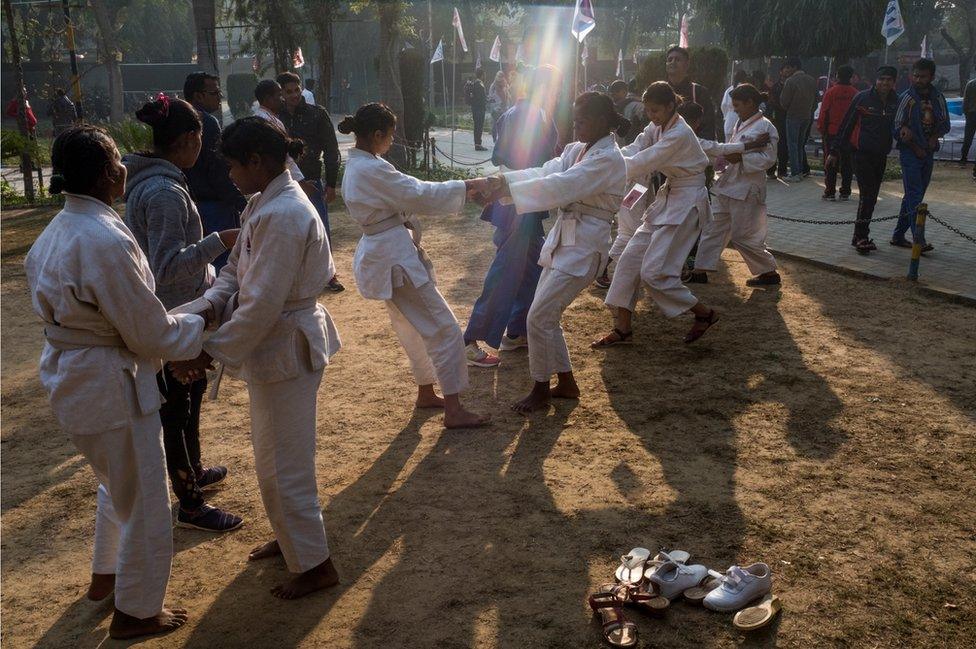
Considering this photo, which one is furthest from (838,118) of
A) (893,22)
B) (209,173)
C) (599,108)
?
(209,173)

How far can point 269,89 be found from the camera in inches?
295

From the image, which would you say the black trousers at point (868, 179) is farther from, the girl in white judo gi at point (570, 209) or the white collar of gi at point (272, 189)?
the white collar of gi at point (272, 189)

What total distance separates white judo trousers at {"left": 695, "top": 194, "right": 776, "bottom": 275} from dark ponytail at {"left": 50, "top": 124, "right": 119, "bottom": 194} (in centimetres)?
604

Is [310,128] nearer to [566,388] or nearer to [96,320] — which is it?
[566,388]

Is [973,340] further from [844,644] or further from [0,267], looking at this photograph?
[0,267]

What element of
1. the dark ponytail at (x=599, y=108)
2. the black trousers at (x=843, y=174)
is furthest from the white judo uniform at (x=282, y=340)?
the black trousers at (x=843, y=174)

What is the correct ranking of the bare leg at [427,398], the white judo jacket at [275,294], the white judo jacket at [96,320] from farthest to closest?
the bare leg at [427,398] < the white judo jacket at [275,294] < the white judo jacket at [96,320]

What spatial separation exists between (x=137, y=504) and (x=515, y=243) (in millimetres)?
3833

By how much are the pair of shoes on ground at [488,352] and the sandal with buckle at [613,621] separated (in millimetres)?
2922

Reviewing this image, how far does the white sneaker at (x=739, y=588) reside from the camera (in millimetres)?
3307

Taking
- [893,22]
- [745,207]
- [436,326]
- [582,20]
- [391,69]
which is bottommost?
[436,326]

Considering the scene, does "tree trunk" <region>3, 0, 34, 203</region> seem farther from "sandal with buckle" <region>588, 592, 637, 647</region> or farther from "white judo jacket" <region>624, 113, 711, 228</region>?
"sandal with buckle" <region>588, 592, 637, 647</region>

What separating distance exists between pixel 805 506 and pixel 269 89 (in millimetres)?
5580

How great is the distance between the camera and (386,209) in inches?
191
